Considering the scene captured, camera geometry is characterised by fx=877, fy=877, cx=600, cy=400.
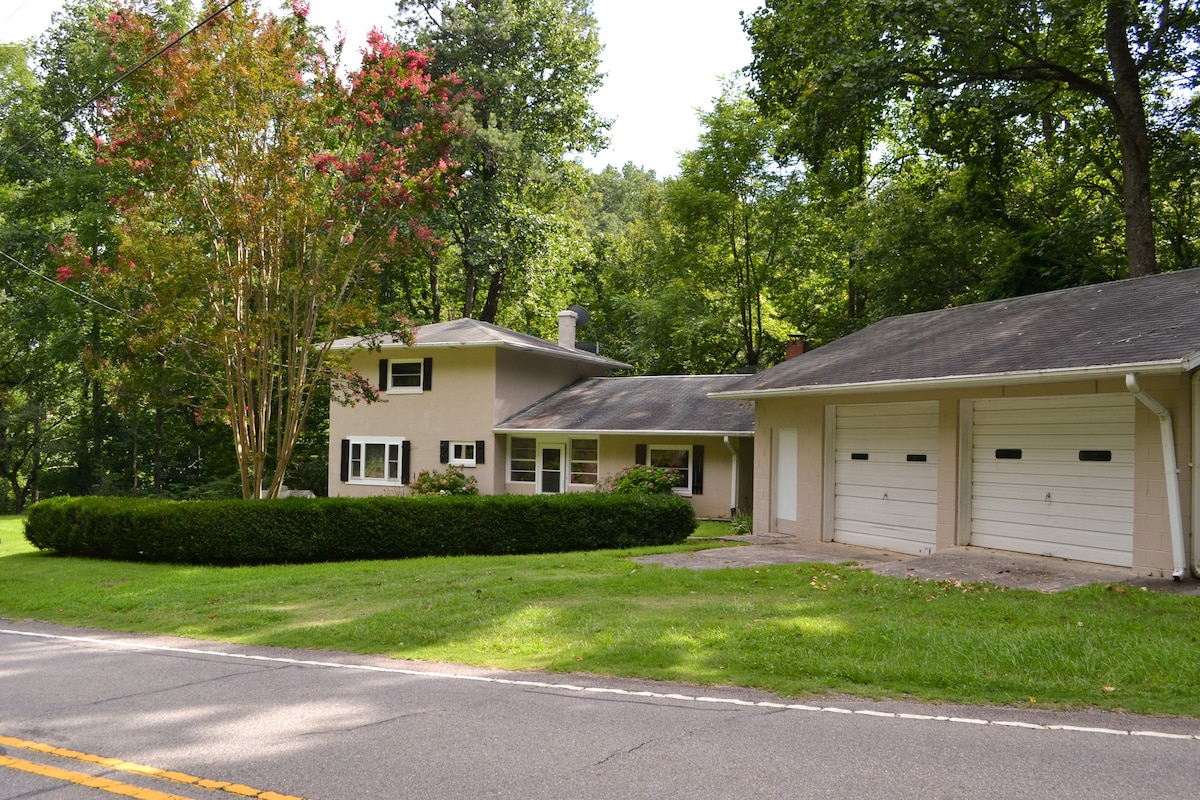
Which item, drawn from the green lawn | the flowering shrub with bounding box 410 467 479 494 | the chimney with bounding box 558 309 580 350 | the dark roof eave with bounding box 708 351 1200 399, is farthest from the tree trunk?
the flowering shrub with bounding box 410 467 479 494

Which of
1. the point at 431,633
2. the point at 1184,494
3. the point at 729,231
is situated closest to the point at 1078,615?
the point at 1184,494

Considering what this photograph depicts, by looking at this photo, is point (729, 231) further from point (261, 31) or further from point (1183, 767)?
point (1183, 767)

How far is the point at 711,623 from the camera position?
344 inches

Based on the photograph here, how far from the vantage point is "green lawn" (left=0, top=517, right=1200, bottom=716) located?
6.60 meters

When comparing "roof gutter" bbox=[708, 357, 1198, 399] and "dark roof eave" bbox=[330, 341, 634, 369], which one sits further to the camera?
"dark roof eave" bbox=[330, 341, 634, 369]

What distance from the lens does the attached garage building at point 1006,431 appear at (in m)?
10.4

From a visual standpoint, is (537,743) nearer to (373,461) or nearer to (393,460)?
(393,460)

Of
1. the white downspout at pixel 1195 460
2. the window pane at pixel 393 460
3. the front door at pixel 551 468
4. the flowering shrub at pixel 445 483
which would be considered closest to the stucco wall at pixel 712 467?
the front door at pixel 551 468

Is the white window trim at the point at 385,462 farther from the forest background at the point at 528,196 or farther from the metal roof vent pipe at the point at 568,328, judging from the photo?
the metal roof vent pipe at the point at 568,328

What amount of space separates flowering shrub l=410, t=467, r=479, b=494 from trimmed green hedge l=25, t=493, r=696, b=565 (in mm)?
7885

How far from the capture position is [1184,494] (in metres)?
10.1

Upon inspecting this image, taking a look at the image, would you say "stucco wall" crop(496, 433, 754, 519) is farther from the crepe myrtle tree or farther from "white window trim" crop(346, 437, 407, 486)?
the crepe myrtle tree

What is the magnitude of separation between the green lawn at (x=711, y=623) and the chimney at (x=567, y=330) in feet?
54.7

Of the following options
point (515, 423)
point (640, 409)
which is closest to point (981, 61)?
point (640, 409)
